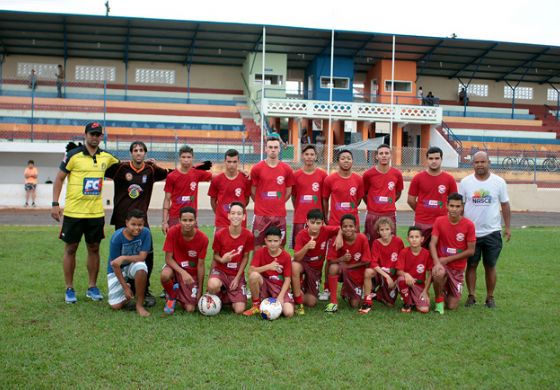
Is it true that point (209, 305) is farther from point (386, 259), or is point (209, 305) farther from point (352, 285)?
point (386, 259)

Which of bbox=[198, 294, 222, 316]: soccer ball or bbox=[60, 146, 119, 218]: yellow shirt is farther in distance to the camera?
bbox=[60, 146, 119, 218]: yellow shirt

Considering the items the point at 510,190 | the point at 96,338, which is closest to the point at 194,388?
the point at 96,338

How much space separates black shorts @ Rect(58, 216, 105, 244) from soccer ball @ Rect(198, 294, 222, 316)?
1.74 m

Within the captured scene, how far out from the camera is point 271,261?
6.78 meters

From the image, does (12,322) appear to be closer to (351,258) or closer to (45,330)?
(45,330)

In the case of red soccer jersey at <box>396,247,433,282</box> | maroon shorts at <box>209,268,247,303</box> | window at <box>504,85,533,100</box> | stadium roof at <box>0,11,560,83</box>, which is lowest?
maroon shorts at <box>209,268,247,303</box>

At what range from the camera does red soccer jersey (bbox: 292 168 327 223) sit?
25.2 ft

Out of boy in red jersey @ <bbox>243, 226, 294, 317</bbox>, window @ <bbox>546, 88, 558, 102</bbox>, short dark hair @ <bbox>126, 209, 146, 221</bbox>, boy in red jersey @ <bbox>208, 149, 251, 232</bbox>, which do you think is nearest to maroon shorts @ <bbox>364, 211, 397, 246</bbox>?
boy in red jersey @ <bbox>243, 226, 294, 317</bbox>

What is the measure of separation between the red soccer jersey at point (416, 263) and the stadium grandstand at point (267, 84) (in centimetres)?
2014

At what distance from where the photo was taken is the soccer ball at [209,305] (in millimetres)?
6414

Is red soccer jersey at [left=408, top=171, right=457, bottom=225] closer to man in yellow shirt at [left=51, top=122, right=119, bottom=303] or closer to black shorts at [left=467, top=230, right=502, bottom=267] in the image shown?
black shorts at [left=467, top=230, right=502, bottom=267]

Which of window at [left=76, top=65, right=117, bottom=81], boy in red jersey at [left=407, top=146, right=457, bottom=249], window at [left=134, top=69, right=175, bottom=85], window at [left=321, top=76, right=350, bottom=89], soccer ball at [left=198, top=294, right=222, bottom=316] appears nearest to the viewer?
soccer ball at [left=198, top=294, right=222, bottom=316]

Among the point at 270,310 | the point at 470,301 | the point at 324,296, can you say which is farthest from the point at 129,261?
the point at 470,301

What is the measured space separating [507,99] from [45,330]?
130 ft
